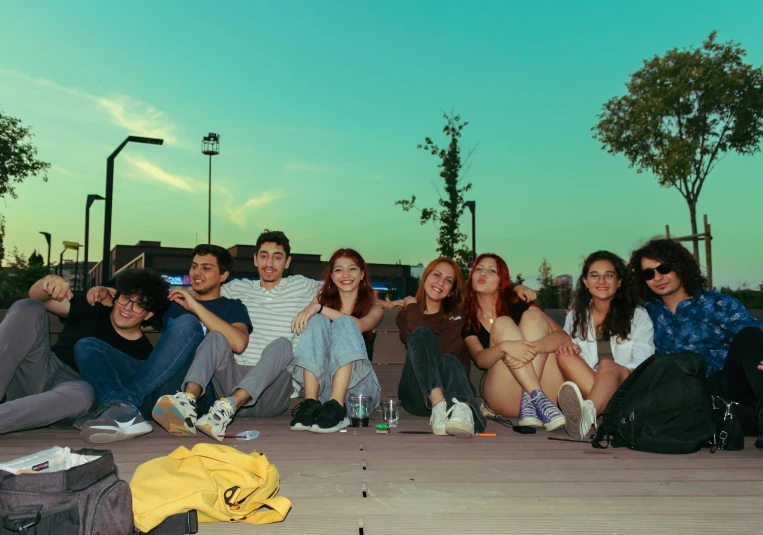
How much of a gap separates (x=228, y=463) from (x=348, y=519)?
22.5 inches

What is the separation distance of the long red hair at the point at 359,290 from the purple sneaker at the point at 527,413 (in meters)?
1.38

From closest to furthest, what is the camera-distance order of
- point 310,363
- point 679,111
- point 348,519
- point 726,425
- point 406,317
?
point 348,519
point 726,425
point 310,363
point 406,317
point 679,111

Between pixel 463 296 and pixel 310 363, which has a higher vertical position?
pixel 463 296

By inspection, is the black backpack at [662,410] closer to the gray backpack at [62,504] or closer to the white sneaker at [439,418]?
the white sneaker at [439,418]

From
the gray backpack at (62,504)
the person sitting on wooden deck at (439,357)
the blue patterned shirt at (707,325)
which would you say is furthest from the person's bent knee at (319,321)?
the gray backpack at (62,504)

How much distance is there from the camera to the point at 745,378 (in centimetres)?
448

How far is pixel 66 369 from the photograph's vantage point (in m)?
4.93

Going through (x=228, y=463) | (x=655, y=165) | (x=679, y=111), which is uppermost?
(x=679, y=111)

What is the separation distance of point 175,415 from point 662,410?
3125mm

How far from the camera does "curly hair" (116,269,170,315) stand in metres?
4.91

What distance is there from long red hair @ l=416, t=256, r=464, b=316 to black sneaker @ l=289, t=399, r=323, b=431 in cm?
131

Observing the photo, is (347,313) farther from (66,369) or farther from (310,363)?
(66,369)

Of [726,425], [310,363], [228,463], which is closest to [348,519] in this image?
[228,463]

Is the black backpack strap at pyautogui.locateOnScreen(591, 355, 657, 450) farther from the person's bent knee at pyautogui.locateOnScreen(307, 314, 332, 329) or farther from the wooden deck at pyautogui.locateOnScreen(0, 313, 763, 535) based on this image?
the person's bent knee at pyautogui.locateOnScreen(307, 314, 332, 329)
